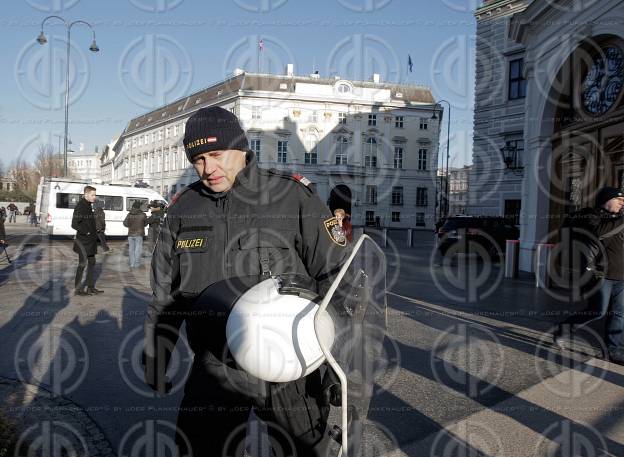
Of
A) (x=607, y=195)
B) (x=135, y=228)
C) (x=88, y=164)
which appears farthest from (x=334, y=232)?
(x=88, y=164)

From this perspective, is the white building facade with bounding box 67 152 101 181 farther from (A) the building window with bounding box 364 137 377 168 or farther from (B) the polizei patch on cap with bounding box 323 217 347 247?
(B) the polizei patch on cap with bounding box 323 217 347 247

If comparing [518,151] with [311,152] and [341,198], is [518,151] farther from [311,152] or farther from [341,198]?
[311,152]

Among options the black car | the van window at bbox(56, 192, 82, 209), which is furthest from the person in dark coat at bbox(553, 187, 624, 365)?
the van window at bbox(56, 192, 82, 209)

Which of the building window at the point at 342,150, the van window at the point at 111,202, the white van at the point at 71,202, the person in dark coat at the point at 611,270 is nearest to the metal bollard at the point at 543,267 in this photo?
the person in dark coat at the point at 611,270

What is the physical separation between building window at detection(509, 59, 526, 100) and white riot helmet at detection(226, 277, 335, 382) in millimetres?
24639

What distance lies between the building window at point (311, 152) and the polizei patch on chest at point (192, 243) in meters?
54.7

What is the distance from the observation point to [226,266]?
225cm

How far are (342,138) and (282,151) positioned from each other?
22.4 ft

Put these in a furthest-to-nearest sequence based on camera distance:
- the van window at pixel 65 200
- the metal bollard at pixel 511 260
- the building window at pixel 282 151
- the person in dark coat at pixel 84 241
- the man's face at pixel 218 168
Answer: the building window at pixel 282 151 → the van window at pixel 65 200 → the metal bollard at pixel 511 260 → the person in dark coat at pixel 84 241 → the man's face at pixel 218 168

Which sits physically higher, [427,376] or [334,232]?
[334,232]

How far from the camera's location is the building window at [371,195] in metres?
56.7

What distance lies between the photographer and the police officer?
6.93ft

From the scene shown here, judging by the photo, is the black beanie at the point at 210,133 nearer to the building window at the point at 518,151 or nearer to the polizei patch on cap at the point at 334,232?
the polizei patch on cap at the point at 334,232

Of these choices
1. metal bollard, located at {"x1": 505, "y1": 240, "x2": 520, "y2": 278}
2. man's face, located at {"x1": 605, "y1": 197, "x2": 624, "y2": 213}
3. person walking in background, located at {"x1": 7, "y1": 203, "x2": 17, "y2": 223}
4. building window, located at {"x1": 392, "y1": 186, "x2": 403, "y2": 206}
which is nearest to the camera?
man's face, located at {"x1": 605, "y1": 197, "x2": 624, "y2": 213}
